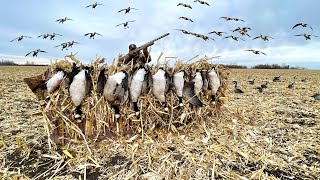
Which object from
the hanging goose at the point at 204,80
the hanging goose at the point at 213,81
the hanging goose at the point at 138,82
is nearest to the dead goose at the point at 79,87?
the hanging goose at the point at 138,82

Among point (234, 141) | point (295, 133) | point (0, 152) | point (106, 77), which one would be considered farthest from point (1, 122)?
point (295, 133)

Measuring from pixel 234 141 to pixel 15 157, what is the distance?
11.7 feet

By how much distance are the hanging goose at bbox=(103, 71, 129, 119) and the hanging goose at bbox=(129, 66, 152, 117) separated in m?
0.10

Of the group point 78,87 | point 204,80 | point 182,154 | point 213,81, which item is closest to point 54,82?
point 78,87

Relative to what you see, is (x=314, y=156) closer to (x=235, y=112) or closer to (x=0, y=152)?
(x=235, y=112)

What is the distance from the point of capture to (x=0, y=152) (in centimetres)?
517

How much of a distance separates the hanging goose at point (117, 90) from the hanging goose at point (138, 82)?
10 cm

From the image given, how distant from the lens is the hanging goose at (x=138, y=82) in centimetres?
510

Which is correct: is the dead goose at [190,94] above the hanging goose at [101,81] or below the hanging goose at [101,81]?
below

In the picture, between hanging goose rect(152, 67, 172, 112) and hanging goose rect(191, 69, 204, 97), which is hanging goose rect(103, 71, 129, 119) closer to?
hanging goose rect(152, 67, 172, 112)

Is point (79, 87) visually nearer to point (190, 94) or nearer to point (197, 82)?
point (190, 94)

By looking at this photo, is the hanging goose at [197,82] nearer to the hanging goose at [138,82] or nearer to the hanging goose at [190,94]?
the hanging goose at [190,94]

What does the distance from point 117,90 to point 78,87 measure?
0.59 metres

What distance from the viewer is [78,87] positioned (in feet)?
16.1
